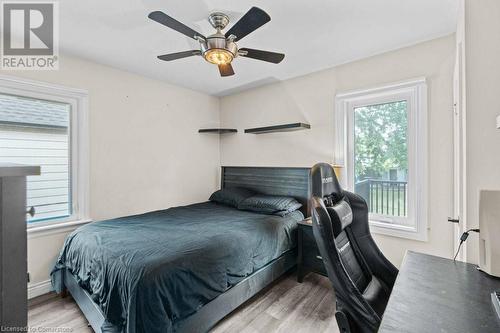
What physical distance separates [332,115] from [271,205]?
131 cm

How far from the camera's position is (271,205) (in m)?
2.89

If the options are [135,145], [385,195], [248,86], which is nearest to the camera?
[385,195]

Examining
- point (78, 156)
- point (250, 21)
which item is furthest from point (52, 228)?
point (250, 21)

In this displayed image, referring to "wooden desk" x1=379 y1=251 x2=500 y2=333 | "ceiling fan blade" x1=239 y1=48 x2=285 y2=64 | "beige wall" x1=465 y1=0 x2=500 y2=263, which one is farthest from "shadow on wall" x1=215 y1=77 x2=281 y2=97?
"wooden desk" x1=379 y1=251 x2=500 y2=333

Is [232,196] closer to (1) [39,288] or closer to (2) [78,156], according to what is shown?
(2) [78,156]

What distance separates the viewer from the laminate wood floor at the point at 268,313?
189cm

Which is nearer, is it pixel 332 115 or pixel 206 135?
pixel 332 115

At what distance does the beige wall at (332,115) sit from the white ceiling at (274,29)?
160 mm

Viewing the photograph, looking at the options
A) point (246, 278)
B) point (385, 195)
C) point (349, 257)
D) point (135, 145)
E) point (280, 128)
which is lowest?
point (246, 278)

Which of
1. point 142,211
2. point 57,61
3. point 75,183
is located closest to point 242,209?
point 142,211

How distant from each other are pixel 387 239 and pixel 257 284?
146cm

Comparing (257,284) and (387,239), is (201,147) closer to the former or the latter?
(257,284)

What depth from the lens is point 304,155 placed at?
10.4ft

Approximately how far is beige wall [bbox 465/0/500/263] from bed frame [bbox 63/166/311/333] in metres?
1.54
